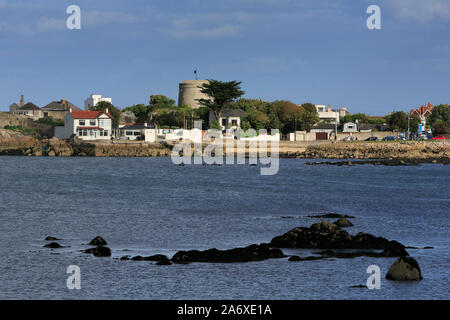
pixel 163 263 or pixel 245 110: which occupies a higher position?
pixel 245 110

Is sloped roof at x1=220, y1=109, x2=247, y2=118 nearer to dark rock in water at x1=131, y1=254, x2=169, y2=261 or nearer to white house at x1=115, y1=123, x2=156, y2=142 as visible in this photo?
white house at x1=115, y1=123, x2=156, y2=142

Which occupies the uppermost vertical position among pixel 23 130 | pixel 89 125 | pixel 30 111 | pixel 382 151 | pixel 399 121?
pixel 30 111

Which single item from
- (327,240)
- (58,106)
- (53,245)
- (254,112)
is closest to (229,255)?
(327,240)

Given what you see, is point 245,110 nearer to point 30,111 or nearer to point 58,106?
point 58,106

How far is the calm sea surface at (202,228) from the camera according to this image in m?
24.8

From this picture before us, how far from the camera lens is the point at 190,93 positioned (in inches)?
7397

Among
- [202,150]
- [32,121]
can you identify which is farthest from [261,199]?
[32,121]

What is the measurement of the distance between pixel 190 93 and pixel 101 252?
524ft

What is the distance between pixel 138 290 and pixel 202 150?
4475 inches

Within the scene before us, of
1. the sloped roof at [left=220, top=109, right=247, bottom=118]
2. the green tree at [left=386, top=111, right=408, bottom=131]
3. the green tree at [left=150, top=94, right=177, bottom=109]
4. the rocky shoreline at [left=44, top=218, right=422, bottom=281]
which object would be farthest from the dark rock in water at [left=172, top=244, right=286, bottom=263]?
the green tree at [left=150, top=94, right=177, bottom=109]

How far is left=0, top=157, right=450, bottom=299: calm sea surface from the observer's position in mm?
24781

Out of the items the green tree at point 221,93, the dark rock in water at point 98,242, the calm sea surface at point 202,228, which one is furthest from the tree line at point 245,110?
the dark rock in water at point 98,242

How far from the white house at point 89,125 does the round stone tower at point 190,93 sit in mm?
41207
